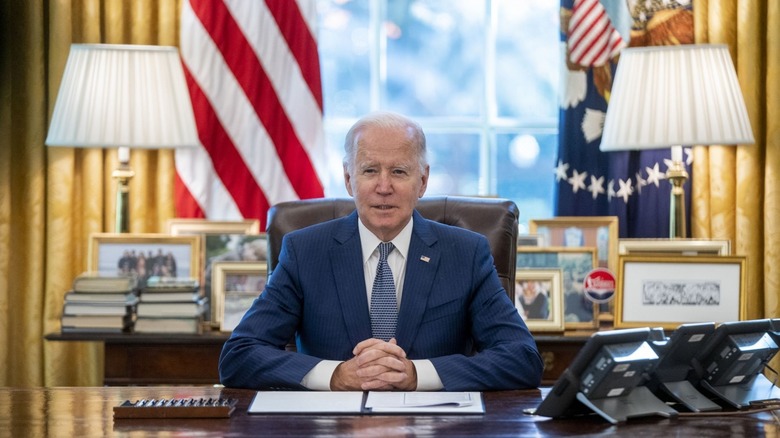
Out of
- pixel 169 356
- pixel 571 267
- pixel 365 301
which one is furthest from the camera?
pixel 571 267

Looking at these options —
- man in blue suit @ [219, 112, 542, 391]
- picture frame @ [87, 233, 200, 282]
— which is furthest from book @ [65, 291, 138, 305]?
man in blue suit @ [219, 112, 542, 391]

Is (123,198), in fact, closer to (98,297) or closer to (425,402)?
(98,297)

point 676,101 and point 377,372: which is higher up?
point 676,101

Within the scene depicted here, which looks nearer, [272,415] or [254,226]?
[272,415]

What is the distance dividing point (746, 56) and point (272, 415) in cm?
261

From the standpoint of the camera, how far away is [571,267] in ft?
11.6

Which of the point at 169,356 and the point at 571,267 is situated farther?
the point at 571,267

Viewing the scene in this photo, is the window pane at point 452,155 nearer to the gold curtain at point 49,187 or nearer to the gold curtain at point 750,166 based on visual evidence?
the gold curtain at point 750,166

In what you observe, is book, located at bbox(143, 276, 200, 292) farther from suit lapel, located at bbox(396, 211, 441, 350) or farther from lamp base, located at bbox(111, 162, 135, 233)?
suit lapel, located at bbox(396, 211, 441, 350)

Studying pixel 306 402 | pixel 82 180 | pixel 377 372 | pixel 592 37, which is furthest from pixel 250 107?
pixel 306 402

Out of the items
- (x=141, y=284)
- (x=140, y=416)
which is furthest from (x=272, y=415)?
(x=141, y=284)

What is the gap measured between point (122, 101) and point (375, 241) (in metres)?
1.33

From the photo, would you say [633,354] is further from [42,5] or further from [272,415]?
[42,5]

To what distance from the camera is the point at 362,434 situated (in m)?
1.70
